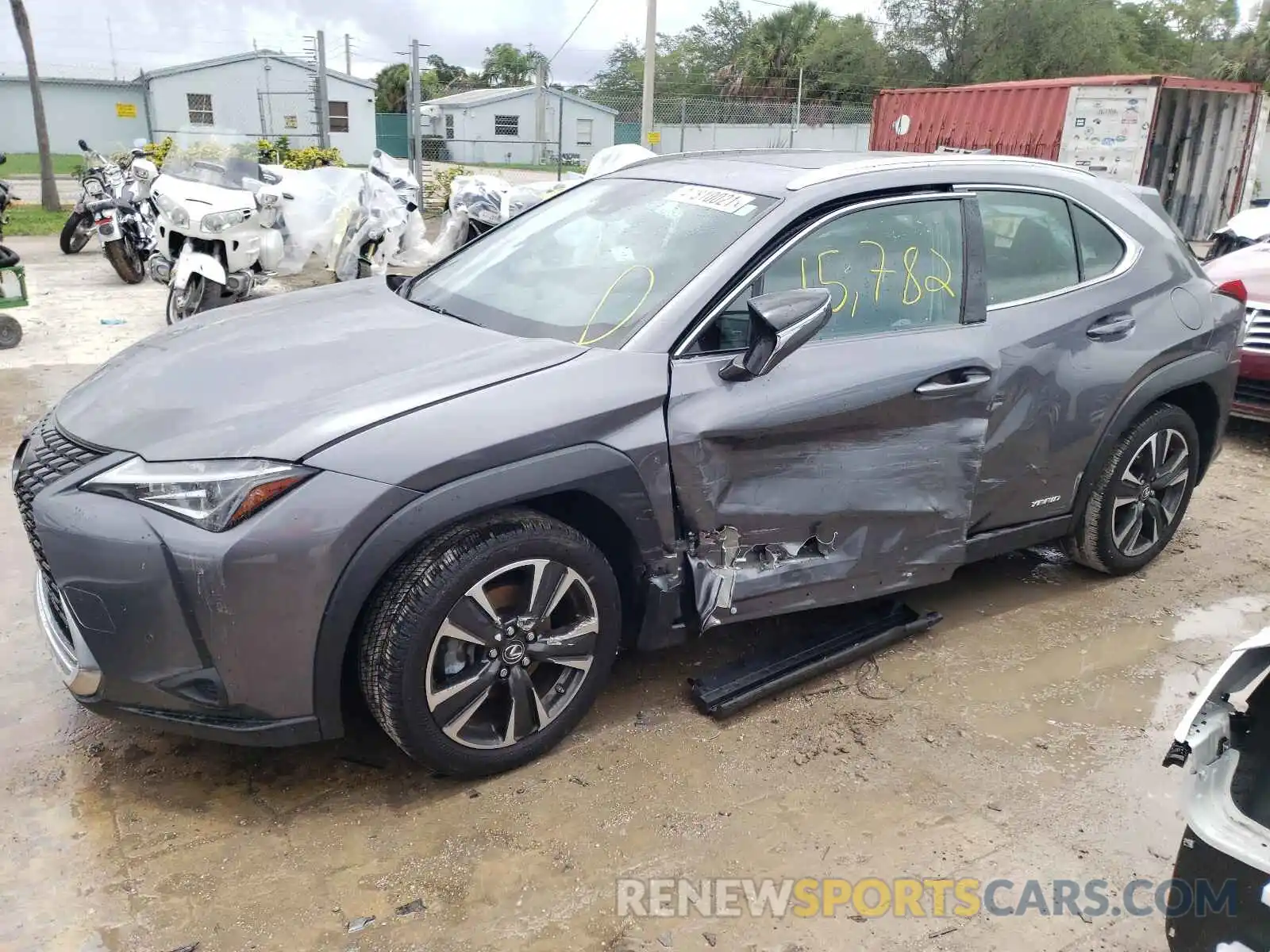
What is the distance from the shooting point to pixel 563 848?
2.58 meters

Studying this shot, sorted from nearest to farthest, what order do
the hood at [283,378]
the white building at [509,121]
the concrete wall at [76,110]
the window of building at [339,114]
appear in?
the hood at [283,378]
the window of building at [339,114]
the white building at [509,121]
the concrete wall at [76,110]

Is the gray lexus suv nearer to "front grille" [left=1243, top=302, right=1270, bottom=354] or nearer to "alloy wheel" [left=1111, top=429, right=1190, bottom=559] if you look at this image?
"alloy wheel" [left=1111, top=429, right=1190, bottom=559]

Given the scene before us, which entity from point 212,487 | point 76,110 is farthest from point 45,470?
point 76,110

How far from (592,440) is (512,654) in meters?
0.64

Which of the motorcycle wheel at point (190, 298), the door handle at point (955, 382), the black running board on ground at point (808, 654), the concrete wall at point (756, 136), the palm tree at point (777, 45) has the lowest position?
the black running board on ground at point (808, 654)

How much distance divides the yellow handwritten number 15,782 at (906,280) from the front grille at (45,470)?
2.17 metres

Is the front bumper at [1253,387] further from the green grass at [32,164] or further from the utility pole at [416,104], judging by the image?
the green grass at [32,164]

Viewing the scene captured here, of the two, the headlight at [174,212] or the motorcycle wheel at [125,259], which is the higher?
the headlight at [174,212]

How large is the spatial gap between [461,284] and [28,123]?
49.0 metres

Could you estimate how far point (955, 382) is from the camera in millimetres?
3252

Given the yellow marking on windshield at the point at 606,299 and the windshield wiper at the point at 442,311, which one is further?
the windshield wiper at the point at 442,311

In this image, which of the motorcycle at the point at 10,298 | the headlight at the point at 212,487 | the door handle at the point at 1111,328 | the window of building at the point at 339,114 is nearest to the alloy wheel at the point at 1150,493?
the door handle at the point at 1111,328

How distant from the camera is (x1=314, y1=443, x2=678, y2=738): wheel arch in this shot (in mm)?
2408

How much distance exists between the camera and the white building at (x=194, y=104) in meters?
33.5
